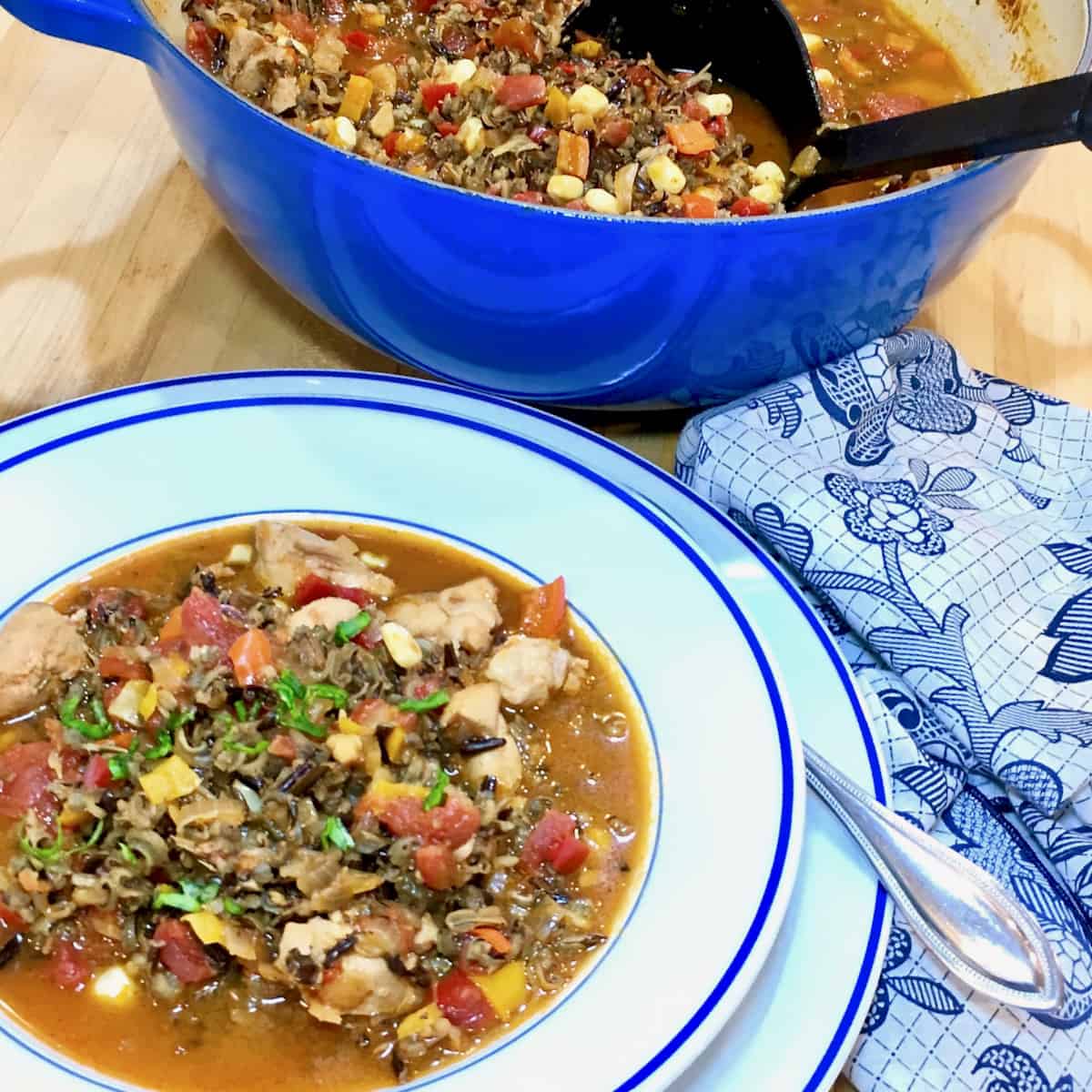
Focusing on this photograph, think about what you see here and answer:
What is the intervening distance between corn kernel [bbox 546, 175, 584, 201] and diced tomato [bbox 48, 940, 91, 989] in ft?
4.63

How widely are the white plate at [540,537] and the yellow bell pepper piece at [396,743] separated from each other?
0.36 meters

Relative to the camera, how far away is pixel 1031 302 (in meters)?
2.75

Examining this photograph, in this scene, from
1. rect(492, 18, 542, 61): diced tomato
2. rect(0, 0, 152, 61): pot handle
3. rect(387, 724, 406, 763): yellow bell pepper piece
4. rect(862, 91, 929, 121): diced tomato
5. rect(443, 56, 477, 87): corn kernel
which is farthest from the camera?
rect(862, 91, 929, 121): diced tomato

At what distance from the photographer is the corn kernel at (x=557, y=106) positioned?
2320 mm

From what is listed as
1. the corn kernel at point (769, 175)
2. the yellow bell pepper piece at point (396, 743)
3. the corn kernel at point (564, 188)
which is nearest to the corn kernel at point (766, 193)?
the corn kernel at point (769, 175)

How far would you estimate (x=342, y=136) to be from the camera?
224 centimetres

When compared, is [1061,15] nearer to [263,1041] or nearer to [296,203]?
[296,203]

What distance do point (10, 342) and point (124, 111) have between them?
2.49 ft

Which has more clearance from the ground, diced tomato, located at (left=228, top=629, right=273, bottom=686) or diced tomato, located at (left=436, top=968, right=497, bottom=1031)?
diced tomato, located at (left=228, top=629, right=273, bottom=686)

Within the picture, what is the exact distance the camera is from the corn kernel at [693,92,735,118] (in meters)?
2.44

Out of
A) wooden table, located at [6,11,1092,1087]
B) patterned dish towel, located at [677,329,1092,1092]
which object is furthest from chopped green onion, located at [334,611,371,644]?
wooden table, located at [6,11,1092,1087]

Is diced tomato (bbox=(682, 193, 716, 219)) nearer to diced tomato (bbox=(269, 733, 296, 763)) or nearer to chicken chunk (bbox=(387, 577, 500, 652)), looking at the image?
chicken chunk (bbox=(387, 577, 500, 652))

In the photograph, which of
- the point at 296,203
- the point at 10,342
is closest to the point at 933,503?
the point at 296,203

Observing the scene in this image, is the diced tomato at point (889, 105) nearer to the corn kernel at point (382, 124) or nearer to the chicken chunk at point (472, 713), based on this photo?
the corn kernel at point (382, 124)
